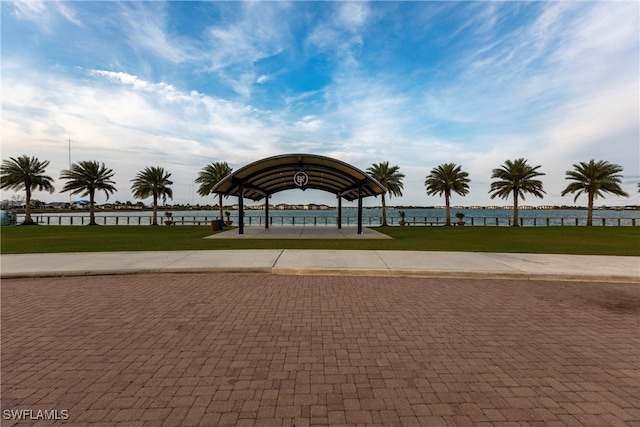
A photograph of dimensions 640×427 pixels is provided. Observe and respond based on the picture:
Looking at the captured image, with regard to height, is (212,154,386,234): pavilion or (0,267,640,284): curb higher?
(212,154,386,234): pavilion

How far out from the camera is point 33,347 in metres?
4.21

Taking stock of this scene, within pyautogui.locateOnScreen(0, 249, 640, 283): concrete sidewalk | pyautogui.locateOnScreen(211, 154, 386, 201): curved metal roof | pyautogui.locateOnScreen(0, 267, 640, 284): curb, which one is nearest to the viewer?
pyautogui.locateOnScreen(0, 267, 640, 284): curb

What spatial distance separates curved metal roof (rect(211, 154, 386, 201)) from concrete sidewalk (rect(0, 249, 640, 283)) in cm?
913

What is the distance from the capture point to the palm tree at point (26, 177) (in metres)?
37.2

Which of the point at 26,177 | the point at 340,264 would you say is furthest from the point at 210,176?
the point at 340,264

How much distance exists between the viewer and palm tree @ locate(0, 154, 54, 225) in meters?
37.2

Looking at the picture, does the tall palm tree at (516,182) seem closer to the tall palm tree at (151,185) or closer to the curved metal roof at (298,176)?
the curved metal roof at (298,176)

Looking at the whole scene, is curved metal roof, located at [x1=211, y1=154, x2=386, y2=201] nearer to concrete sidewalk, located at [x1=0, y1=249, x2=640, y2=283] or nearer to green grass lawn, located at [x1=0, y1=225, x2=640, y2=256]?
green grass lawn, located at [x1=0, y1=225, x2=640, y2=256]

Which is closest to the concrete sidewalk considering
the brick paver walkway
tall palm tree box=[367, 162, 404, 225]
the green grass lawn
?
the brick paver walkway

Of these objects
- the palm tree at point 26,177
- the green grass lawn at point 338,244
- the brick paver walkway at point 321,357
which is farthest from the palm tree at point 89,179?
the brick paver walkway at point 321,357

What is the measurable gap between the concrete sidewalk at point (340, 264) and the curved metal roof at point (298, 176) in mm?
9130

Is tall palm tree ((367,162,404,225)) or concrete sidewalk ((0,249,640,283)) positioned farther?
tall palm tree ((367,162,404,225))

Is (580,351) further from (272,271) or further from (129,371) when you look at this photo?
(272,271)

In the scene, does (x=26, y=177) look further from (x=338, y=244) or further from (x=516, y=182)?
(x=516, y=182)
